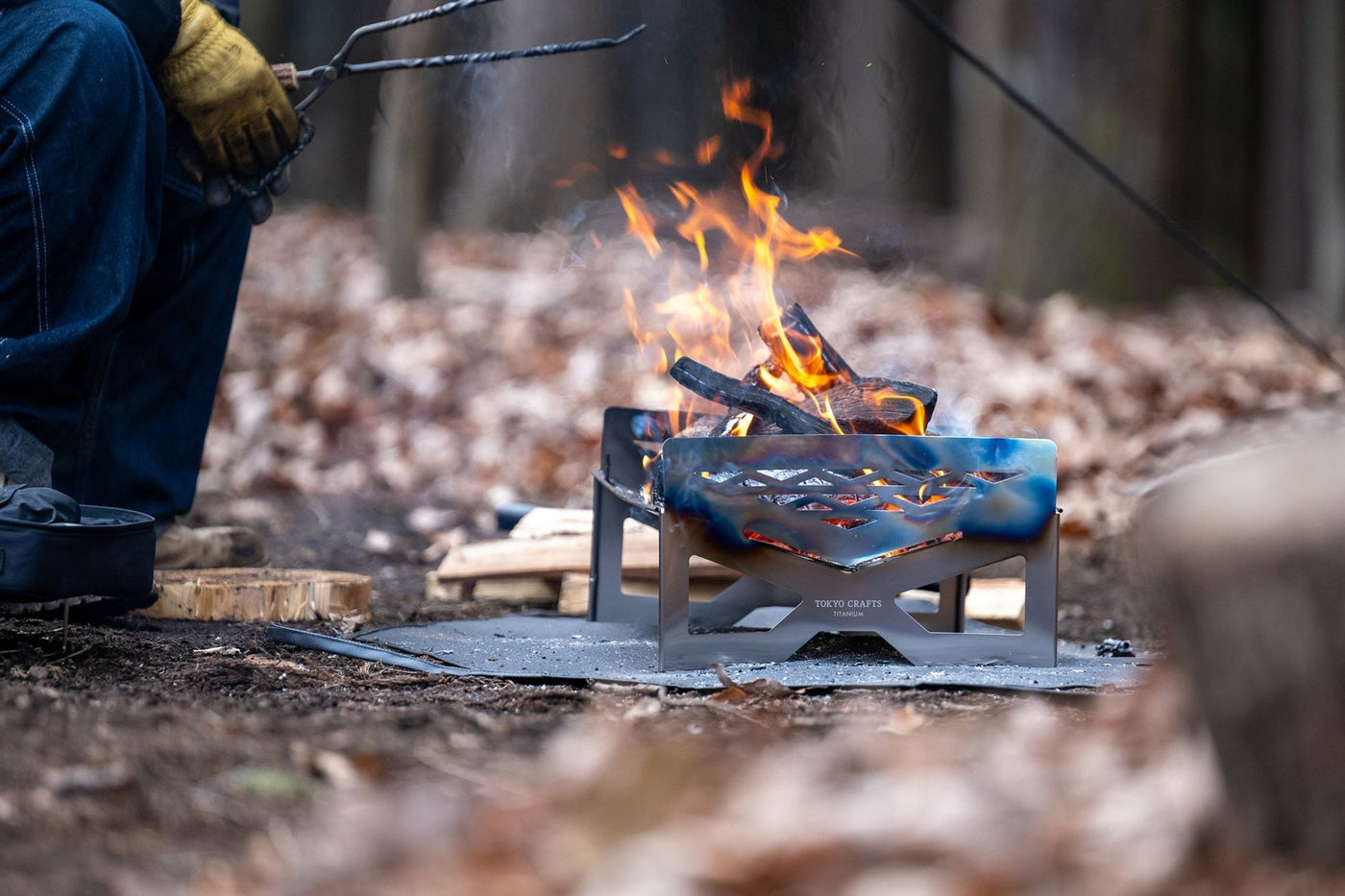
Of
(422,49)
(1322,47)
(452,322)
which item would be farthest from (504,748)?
(1322,47)

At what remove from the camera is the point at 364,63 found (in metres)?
3.18

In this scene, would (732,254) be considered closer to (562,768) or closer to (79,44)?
(79,44)

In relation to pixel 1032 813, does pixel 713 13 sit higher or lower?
higher

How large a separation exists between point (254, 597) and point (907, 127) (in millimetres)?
2621

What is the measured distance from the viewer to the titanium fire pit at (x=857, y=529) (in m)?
2.63

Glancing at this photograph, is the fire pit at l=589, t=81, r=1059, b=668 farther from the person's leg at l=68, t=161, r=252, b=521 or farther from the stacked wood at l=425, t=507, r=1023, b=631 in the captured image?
the person's leg at l=68, t=161, r=252, b=521

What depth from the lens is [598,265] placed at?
955 cm

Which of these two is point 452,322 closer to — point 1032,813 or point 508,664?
point 508,664

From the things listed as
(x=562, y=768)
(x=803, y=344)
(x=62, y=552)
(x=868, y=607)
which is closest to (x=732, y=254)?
(x=803, y=344)

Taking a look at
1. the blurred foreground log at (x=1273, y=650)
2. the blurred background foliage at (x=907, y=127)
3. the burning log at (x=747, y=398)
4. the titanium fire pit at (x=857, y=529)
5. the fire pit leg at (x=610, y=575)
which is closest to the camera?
the blurred foreground log at (x=1273, y=650)

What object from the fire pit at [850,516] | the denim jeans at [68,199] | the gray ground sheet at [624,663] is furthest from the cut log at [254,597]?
the fire pit at [850,516]

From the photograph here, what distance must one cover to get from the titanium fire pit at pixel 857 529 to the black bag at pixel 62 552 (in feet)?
3.57

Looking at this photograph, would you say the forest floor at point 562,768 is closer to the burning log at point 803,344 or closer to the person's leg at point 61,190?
the burning log at point 803,344

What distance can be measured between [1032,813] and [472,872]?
0.59m
